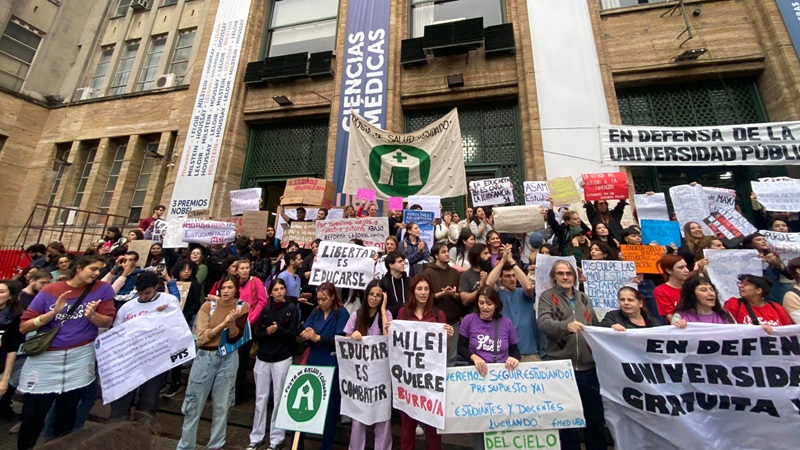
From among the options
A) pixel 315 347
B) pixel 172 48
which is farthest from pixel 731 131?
pixel 172 48

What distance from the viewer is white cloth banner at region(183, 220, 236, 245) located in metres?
7.26

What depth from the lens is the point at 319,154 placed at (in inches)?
460

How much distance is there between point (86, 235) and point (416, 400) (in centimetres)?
1504

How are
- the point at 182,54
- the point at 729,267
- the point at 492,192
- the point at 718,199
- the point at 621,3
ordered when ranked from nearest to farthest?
the point at 729,267 < the point at 718,199 < the point at 492,192 < the point at 621,3 < the point at 182,54

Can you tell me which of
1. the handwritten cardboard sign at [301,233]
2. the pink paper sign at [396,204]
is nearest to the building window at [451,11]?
the pink paper sign at [396,204]

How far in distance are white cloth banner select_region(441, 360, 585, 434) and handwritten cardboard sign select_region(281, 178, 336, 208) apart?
621 centimetres

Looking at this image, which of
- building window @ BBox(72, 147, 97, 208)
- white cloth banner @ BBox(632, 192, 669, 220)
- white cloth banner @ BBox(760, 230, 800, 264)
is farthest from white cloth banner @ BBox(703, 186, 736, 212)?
building window @ BBox(72, 147, 97, 208)

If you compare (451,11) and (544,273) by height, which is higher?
(451,11)

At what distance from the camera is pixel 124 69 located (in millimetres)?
15672

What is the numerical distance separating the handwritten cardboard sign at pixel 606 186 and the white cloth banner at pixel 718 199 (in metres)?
1.55

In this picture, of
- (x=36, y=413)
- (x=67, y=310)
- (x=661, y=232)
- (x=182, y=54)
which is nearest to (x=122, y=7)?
(x=182, y=54)

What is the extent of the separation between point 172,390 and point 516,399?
478cm

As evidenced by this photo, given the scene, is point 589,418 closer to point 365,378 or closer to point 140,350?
point 365,378

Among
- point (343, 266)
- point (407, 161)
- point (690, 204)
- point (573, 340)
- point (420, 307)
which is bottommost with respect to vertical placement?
point (573, 340)
